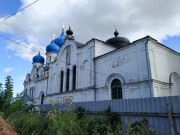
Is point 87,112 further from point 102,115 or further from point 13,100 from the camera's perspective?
point 13,100

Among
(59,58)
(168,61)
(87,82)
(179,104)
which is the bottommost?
(179,104)

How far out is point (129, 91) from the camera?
14305 millimetres

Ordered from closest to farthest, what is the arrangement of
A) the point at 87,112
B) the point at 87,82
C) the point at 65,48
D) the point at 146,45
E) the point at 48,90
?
the point at 87,112
the point at 146,45
the point at 87,82
the point at 65,48
the point at 48,90

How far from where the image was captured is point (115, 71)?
52.1ft

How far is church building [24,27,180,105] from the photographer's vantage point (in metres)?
13.7

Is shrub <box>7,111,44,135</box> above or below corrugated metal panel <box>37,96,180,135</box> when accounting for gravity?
below

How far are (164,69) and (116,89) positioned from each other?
467 centimetres

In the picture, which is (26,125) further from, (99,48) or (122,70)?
(99,48)

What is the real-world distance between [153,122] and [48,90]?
2221cm

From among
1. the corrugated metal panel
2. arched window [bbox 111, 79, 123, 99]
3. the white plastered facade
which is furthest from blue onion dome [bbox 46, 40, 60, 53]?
the corrugated metal panel

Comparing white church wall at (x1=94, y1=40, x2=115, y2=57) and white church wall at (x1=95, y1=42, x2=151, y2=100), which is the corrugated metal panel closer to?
white church wall at (x1=95, y1=42, x2=151, y2=100)

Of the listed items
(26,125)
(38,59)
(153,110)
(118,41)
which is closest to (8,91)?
(26,125)

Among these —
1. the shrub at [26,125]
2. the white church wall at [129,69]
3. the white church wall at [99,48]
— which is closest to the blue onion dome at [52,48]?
the white church wall at [99,48]

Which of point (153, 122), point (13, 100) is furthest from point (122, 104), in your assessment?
point (13, 100)
